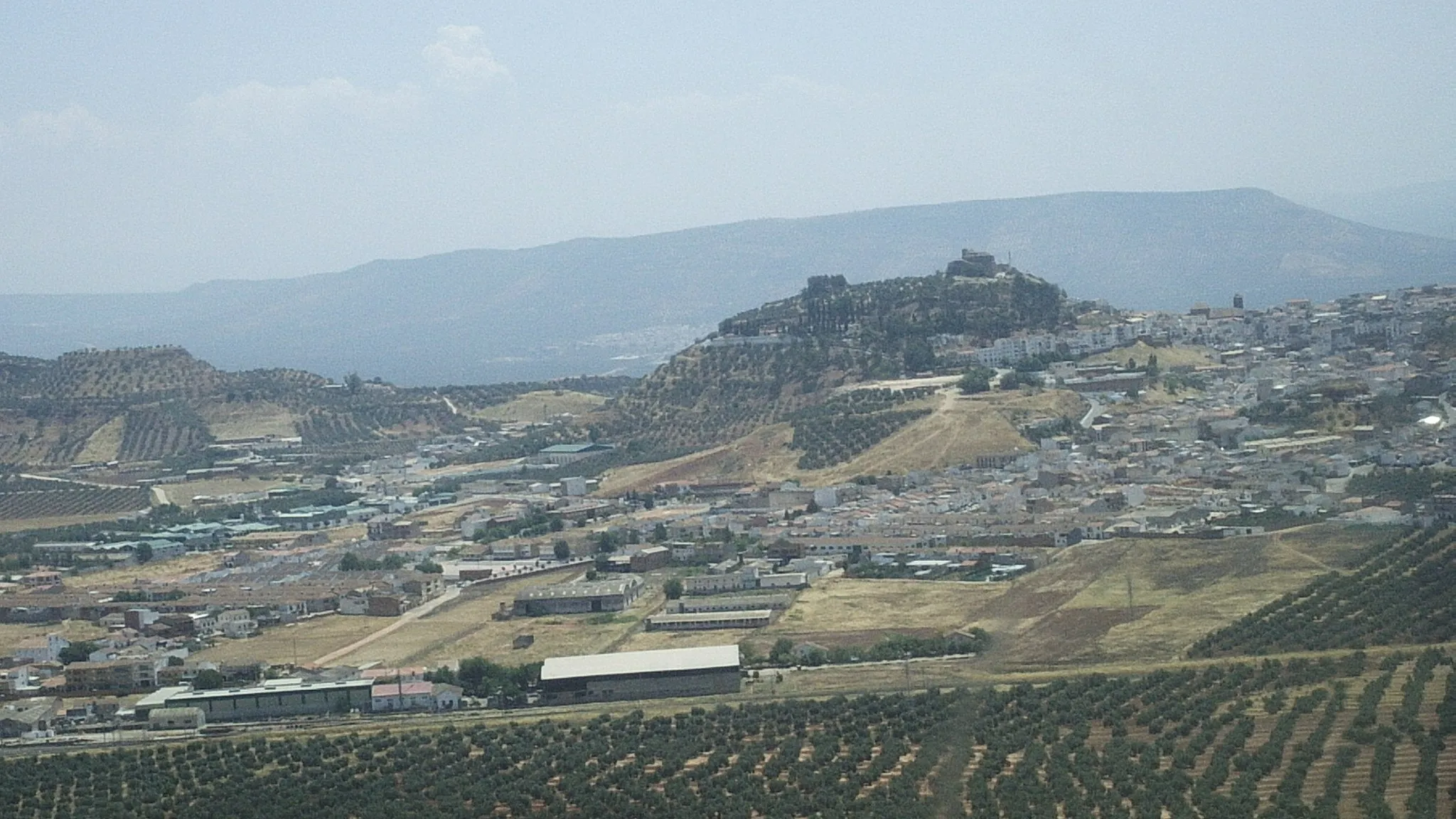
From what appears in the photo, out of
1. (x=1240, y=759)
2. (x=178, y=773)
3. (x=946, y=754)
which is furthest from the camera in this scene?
(x=178, y=773)

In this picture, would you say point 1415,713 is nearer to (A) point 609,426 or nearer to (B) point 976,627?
(B) point 976,627

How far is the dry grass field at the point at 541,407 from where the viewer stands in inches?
3912

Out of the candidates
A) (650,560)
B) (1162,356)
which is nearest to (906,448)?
(650,560)

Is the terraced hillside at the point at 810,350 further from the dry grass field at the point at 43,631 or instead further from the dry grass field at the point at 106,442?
the dry grass field at the point at 43,631

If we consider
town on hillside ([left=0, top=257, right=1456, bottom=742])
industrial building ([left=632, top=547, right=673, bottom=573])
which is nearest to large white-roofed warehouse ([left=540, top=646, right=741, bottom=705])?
town on hillside ([left=0, top=257, right=1456, bottom=742])

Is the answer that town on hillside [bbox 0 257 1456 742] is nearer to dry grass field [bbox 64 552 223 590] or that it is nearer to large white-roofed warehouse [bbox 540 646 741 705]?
large white-roofed warehouse [bbox 540 646 741 705]

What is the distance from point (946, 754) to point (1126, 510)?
2341 cm

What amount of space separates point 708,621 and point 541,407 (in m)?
57.9

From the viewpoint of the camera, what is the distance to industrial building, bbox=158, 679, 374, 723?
38.6 meters

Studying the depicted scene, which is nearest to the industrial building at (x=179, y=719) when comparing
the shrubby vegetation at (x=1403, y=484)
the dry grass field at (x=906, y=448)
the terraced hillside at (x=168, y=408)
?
the shrubby vegetation at (x=1403, y=484)

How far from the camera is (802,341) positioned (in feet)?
284

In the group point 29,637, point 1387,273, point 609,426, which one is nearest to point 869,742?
point 29,637

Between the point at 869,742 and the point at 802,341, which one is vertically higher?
the point at 802,341

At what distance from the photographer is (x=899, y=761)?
99.7 feet
